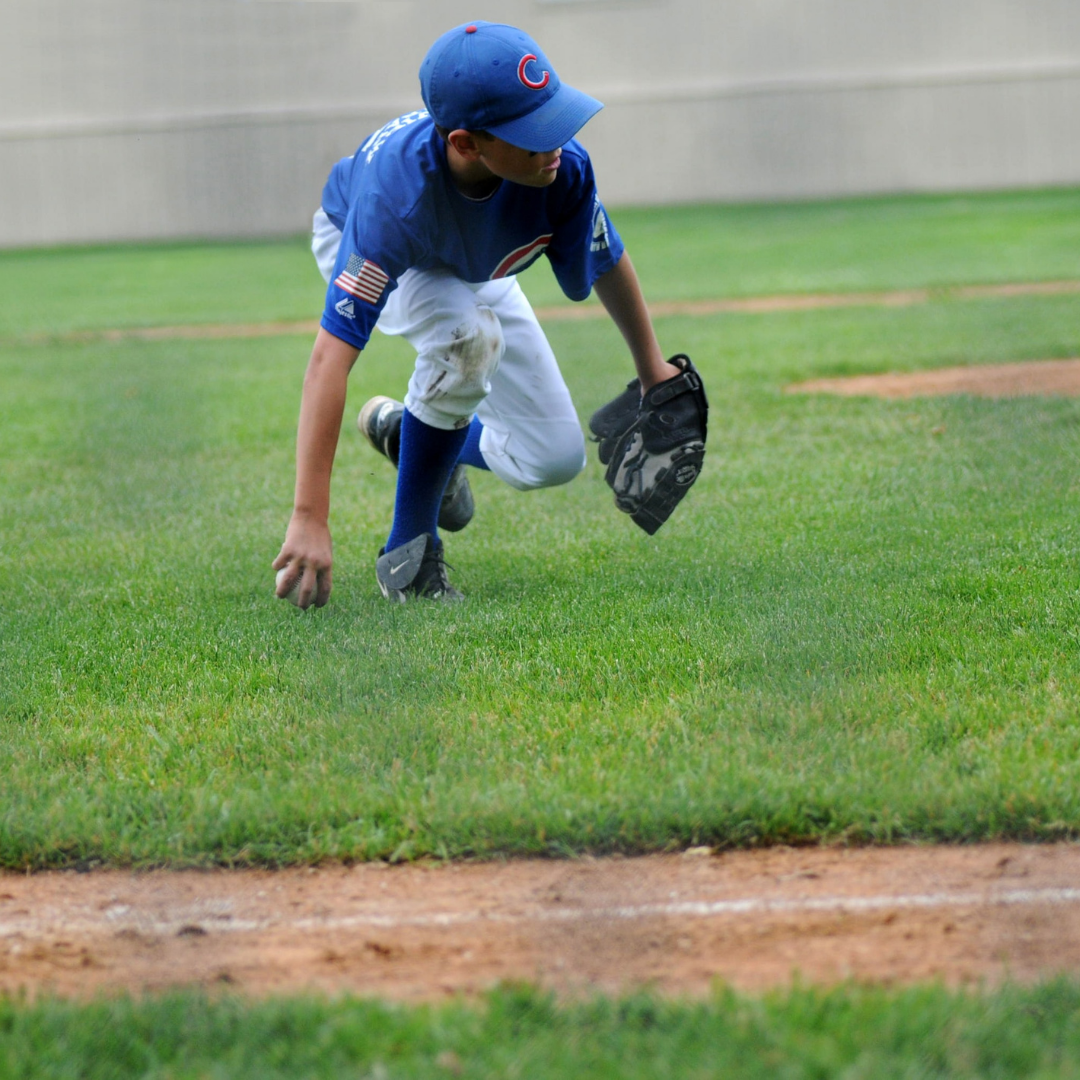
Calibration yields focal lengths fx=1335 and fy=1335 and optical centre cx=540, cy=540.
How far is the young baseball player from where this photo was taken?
9.52 ft

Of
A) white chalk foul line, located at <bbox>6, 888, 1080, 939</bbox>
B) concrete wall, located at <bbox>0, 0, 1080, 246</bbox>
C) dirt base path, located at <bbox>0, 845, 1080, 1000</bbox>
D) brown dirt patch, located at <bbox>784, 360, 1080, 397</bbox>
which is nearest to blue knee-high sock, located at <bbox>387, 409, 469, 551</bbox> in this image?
dirt base path, located at <bbox>0, 845, 1080, 1000</bbox>

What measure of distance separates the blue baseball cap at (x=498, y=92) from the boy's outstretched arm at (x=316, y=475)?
1.86 ft

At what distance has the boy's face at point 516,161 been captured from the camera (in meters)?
2.96

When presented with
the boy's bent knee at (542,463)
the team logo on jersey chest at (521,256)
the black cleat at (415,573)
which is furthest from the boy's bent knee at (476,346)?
the black cleat at (415,573)

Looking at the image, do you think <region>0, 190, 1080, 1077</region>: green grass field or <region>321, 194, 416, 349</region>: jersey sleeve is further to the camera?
<region>321, 194, 416, 349</region>: jersey sleeve

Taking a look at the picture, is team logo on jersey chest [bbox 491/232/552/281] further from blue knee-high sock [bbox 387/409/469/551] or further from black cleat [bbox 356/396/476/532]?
black cleat [bbox 356/396/476/532]

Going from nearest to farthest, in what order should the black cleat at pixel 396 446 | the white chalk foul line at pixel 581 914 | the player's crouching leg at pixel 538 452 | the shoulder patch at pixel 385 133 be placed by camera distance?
the white chalk foul line at pixel 581 914 < the shoulder patch at pixel 385 133 < the player's crouching leg at pixel 538 452 < the black cleat at pixel 396 446

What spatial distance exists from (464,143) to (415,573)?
1161mm

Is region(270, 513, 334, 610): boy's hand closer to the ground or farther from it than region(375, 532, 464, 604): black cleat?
farther from it

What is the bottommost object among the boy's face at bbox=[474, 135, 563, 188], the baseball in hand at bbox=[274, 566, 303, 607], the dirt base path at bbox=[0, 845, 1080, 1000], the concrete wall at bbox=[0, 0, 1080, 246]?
the dirt base path at bbox=[0, 845, 1080, 1000]

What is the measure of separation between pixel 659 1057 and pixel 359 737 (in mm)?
1206

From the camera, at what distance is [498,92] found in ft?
9.40

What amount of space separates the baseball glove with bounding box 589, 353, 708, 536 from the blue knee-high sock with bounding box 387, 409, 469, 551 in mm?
454

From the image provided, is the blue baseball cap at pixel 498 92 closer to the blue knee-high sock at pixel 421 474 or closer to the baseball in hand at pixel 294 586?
the blue knee-high sock at pixel 421 474
